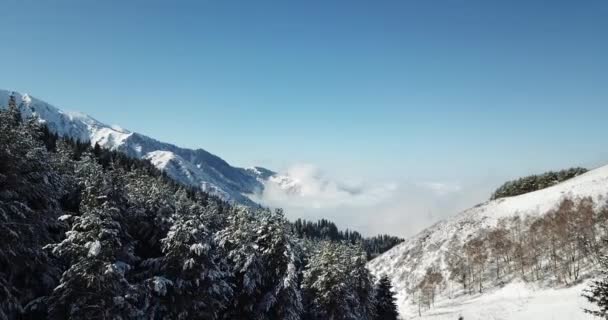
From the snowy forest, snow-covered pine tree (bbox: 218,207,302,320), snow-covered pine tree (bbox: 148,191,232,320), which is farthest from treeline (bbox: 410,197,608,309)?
snow-covered pine tree (bbox: 148,191,232,320)

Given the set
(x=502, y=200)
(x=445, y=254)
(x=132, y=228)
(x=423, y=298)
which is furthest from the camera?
(x=502, y=200)

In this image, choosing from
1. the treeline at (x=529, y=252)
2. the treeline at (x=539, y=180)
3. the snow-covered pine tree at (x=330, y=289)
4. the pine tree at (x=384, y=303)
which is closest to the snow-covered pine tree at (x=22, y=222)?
the snow-covered pine tree at (x=330, y=289)

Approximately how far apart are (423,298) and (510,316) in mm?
52021

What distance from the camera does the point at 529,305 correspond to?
237 feet

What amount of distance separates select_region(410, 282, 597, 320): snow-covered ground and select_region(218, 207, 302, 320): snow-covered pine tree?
1579 inches

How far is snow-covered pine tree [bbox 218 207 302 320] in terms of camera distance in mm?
28969

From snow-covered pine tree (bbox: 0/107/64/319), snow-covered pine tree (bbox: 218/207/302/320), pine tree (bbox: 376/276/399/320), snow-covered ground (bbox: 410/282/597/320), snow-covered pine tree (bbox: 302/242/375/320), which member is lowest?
snow-covered ground (bbox: 410/282/597/320)

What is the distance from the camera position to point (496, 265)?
393ft

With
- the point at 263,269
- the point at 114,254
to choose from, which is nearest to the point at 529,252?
the point at 263,269

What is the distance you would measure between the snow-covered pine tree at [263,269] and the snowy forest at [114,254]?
0.07m

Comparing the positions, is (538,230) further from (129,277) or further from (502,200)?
(129,277)

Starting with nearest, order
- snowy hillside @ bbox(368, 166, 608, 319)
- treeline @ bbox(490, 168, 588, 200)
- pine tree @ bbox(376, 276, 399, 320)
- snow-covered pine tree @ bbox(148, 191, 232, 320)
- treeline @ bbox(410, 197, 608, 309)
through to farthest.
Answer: snow-covered pine tree @ bbox(148, 191, 232, 320) → pine tree @ bbox(376, 276, 399, 320) → treeline @ bbox(410, 197, 608, 309) → snowy hillside @ bbox(368, 166, 608, 319) → treeline @ bbox(490, 168, 588, 200)

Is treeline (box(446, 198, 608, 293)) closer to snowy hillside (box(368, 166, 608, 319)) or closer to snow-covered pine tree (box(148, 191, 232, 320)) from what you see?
snowy hillside (box(368, 166, 608, 319))

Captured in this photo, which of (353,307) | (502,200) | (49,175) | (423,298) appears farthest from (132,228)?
(502,200)
